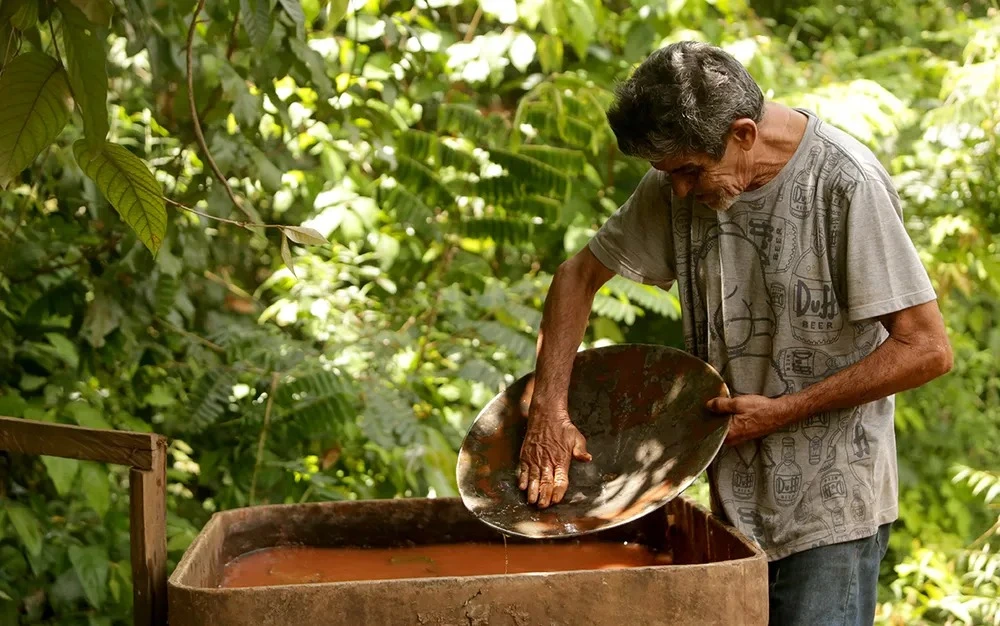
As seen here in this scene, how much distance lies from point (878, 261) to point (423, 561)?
106 centimetres

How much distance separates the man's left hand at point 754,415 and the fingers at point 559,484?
1.13 ft

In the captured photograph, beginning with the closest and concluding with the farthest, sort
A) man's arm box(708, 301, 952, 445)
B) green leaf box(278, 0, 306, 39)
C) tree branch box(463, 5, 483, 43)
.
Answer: man's arm box(708, 301, 952, 445), green leaf box(278, 0, 306, 39), tree branch box(463, 5, 483, 43)

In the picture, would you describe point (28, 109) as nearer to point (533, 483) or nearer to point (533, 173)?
point (533, 483)

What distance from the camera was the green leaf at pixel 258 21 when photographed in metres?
2.50

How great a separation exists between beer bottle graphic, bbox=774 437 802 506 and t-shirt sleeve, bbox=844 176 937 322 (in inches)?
10.5

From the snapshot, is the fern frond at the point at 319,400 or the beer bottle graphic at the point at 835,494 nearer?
the beer bottle graphic at the point at 835,494

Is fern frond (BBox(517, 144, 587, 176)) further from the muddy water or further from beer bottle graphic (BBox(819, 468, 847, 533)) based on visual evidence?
beer bottle graphic (BBox(819, 468, 847, 533))

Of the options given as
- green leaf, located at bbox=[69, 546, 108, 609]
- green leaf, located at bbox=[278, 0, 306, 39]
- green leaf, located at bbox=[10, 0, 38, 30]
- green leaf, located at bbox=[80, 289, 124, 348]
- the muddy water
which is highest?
green leaf, located at bbox=[278, 0, 306, 39]

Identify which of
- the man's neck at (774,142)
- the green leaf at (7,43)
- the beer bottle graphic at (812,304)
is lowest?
the beer bottle graphic at (812,304)

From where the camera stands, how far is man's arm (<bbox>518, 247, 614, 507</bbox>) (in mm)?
2164

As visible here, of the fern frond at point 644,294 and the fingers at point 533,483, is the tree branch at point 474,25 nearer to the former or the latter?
the fern frond at point 644,294

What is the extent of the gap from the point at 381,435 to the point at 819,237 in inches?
64.2

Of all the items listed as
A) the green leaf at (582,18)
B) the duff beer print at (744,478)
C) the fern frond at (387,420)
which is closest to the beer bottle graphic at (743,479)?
the duff beer print at (744,478)

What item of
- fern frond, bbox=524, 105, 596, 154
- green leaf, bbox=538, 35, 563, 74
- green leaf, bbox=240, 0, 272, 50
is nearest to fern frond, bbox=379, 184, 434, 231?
fern frond, bbox=524, 105, 596, 154
